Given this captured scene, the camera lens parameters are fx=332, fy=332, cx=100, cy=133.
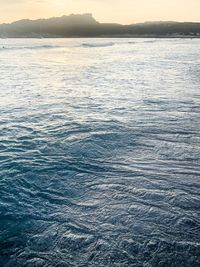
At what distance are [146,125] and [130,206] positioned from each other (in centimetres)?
546

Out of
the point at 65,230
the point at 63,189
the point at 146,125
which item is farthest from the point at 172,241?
the point at 146,125

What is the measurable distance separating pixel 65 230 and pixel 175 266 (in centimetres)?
197

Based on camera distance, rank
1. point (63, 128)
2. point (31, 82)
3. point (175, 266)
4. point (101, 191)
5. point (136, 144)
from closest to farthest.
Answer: point (175, 266) < point (101, 191) < point (136, 144) < point (63, 128) < point (31, 82)

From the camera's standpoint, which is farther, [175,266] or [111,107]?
[111,107]

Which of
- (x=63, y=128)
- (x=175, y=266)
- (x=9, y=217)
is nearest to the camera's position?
(x=175, y=266)

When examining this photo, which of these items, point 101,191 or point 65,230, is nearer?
point 65,230

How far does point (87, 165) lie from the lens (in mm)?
8492

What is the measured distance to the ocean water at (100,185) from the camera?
17.5ft

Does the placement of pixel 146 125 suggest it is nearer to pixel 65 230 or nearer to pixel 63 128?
pixel 63 128

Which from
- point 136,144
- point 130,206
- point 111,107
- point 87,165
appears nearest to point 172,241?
point 130,206

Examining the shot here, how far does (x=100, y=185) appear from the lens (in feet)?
24.3

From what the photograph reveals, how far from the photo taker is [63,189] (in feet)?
24.0

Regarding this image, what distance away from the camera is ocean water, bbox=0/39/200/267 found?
534cm

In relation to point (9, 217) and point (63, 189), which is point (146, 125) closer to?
point (63, 189)
